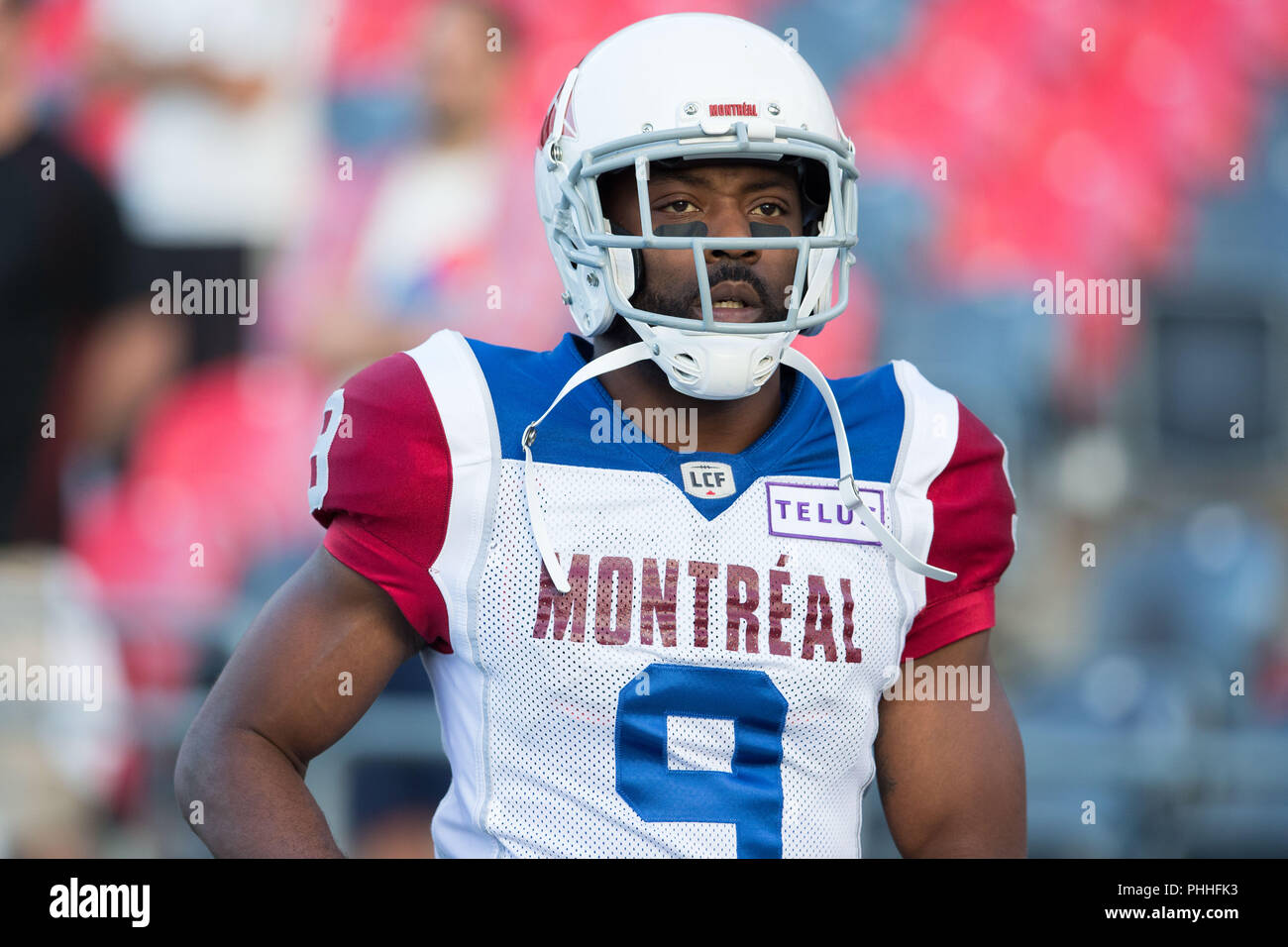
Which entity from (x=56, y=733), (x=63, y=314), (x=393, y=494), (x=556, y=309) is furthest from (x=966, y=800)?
(x=63, y=314)

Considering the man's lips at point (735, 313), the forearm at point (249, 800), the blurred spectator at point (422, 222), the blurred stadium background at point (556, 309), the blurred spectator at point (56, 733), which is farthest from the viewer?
the blurred spectator at point (422, 222)

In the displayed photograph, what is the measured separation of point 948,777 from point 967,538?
0.26 m

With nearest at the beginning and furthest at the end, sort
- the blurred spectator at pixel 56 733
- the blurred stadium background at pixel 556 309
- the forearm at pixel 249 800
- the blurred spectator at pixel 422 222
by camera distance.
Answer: the forearm at pixel 249 800 < the blurred spectator at pixel 56 733 < the blurred stadium background at pixel 556 309 < the blurred spectator at pixel 422 222

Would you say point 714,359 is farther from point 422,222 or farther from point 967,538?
point 422,222

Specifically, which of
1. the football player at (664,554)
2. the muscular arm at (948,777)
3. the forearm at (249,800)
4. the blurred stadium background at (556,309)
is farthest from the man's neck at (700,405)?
the blurred stadium background at (556,309)

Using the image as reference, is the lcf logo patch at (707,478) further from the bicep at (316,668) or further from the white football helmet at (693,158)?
the bicep at (316,668)

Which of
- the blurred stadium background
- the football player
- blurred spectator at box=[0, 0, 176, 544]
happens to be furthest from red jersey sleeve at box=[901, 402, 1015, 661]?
blurred spectator at box=[0, 0, 176, 544]

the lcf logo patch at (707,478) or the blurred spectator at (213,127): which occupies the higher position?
the blurred spectator at (213,127)

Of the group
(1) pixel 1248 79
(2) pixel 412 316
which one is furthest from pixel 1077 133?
(2) pixel 412 316

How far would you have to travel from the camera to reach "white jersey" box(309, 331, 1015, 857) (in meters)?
1.54

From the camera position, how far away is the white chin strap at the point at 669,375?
5.09 feet

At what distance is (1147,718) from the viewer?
9.78ft

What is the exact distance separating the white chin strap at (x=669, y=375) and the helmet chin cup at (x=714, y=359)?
0.05 ft

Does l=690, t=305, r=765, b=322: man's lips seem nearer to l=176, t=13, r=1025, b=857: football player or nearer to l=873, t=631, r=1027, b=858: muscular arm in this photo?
l=176, t=13, r=1025, b=857: football player
